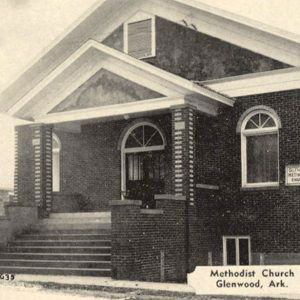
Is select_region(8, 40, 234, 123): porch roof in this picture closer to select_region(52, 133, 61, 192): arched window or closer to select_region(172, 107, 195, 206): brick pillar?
select_region(172, 107, 195, 206): brick pillar

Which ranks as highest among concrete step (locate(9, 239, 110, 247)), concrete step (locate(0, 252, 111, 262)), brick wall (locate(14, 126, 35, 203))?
brick wall (locate(14, 126, 35, 203))

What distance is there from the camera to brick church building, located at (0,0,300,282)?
16.8m

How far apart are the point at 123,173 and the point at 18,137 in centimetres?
368

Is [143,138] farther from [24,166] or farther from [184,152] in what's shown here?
[24,166]

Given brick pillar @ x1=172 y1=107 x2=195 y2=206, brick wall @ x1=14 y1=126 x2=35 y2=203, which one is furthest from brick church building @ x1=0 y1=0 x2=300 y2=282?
brick wall @ x1=14 y1=126 x2=35 y2=203

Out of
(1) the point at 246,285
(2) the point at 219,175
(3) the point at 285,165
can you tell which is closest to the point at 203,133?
(2) the point at 219,175

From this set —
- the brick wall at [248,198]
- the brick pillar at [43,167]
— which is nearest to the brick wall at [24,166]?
the brick pillar at [43,167]

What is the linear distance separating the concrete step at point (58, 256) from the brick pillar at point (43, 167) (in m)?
2.03

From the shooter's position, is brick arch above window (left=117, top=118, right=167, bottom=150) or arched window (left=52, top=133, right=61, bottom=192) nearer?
brick arch above window (left=117, top=118, right=167, bottom=150)

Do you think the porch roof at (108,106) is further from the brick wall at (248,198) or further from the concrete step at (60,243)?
the concrete step at (60,243)

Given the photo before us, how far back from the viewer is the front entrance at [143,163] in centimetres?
2012

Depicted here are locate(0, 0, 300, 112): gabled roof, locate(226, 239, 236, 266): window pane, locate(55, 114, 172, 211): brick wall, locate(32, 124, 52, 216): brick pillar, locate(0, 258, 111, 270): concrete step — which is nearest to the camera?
locate(0, 258, 111, 270): concrete step

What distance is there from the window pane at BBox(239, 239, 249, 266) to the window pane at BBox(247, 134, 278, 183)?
155 centimetres

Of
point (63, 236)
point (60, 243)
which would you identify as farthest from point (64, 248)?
point (63, 236)
